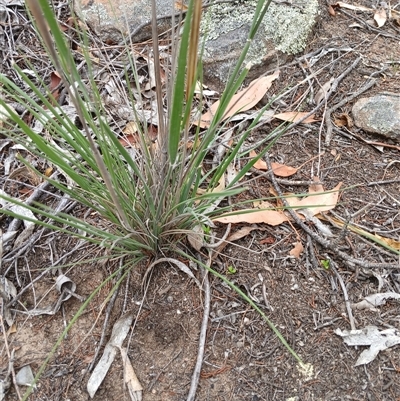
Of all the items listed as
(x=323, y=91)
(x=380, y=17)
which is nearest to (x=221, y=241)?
(x=323, y=91)

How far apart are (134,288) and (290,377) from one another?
1.27 ft

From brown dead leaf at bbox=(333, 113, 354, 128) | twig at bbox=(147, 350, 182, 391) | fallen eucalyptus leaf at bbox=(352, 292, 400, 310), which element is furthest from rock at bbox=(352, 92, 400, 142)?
twig at bbox=(147, 350, 182, 391)

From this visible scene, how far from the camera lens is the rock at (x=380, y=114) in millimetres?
1334

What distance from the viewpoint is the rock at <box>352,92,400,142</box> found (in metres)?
1.33

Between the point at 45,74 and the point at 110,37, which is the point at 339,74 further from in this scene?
the point at 45,74

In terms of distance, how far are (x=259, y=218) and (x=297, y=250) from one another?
12 cm

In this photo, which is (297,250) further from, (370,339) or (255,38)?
(255,38)

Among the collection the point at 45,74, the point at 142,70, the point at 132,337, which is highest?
the point at 45,74

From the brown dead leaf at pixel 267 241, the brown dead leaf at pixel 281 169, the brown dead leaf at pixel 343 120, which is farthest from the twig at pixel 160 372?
the brown dead leaf at pixel 343 120

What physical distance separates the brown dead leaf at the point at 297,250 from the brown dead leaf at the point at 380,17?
3.49ft

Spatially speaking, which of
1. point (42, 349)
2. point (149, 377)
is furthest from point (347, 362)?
point (42, 349)

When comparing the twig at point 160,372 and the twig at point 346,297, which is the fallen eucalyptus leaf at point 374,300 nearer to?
the twig at point 346,297

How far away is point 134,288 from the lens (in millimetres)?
1007

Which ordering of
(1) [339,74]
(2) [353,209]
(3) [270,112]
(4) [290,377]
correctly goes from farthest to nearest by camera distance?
(1) [339,74] < (3) [270,112] < (2) [353,209] < (4) [290,377]
